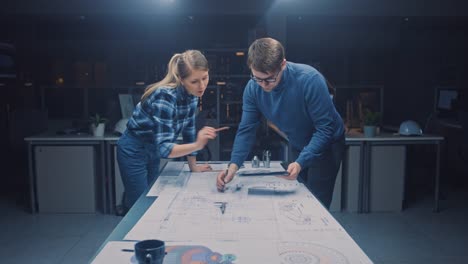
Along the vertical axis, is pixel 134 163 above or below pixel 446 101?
below

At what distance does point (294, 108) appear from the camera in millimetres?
2176

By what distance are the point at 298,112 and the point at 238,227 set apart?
2.95 ft

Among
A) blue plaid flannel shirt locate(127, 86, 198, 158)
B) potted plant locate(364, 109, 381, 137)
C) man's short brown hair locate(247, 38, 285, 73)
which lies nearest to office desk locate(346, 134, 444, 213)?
potted plant locate(364, 109, 381, 137)

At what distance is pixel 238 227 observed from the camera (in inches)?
56.9

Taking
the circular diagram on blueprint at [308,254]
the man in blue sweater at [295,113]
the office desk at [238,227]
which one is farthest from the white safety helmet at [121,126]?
the circular diagram on blueprint at [308,254]

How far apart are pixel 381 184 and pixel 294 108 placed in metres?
2.39

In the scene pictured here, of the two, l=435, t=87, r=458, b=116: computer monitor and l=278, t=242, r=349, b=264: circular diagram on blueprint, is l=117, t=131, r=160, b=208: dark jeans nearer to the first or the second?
l=278, t=242, r=349, b=264: circular diagram on blueprint

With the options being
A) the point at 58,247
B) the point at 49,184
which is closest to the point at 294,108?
the point at 58,247

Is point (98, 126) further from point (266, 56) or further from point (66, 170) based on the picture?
point (266, 56)

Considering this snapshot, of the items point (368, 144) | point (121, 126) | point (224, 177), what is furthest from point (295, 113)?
point (121, 126)

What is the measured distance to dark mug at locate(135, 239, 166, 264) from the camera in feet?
3.63

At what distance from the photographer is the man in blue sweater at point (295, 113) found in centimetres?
193

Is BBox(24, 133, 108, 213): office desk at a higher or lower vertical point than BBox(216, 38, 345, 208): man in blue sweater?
lower

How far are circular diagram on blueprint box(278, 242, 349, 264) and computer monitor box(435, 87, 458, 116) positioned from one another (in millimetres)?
5809
